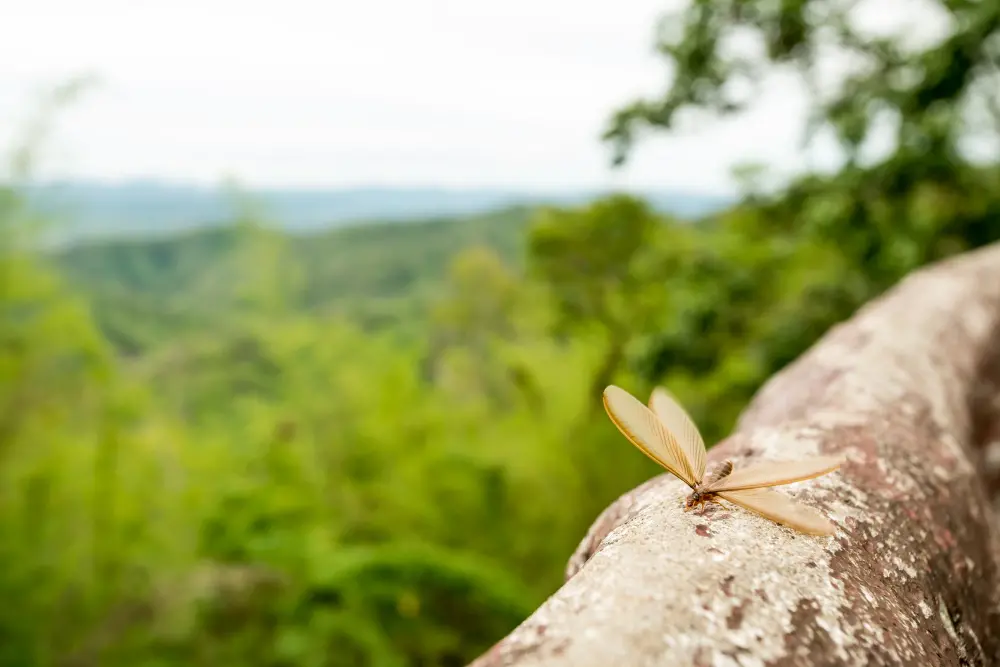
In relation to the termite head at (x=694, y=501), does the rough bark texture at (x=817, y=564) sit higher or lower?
lower

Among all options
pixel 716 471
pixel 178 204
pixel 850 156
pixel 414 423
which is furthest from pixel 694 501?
pixel 178 204

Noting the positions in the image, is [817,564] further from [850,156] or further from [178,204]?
[178,204]

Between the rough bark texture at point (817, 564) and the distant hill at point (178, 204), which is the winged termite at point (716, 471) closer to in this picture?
the rough bark texture at point (817, 564)

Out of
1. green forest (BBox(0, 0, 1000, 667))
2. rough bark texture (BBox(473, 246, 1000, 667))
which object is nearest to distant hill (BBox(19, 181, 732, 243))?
green forest (BBox(0, 0, 1000, 667))

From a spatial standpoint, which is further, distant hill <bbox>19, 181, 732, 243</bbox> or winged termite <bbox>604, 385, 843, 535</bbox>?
distant hill <bbox>19, 181, 732, 243</bbox>

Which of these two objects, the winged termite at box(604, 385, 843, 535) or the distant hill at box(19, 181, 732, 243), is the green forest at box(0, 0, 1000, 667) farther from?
the winged termite at box(604, 385, 843, 535)

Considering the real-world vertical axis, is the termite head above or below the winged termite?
below

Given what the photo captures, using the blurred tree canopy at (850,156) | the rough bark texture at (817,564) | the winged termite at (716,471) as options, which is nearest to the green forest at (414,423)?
the blurred tree canopy at (850,156)
